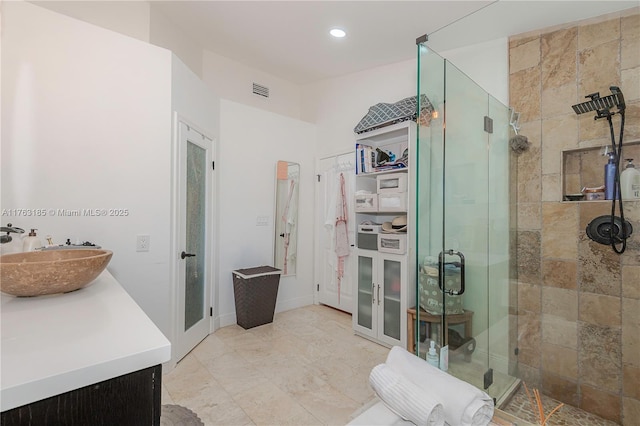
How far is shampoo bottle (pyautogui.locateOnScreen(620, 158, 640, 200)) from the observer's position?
6.40ft

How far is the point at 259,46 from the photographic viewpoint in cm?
344

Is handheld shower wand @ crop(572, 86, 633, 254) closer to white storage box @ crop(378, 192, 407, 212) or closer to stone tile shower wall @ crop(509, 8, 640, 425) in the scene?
stone tile shower wall @ crop(509, 8, 640, 425)

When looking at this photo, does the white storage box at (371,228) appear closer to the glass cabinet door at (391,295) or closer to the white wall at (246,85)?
the glass cabinet door at (391,295)

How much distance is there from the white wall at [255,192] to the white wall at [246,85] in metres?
0.46

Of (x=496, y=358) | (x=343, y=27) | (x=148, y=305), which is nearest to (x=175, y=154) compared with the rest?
(x=148, y=305)

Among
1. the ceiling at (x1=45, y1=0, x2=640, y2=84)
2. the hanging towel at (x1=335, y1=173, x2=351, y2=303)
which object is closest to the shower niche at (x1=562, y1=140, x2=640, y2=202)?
the ceiling at (x1=45, y1=0, x2=640, y2=84)

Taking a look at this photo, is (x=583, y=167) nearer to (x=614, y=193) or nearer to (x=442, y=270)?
(x=614, y=193)

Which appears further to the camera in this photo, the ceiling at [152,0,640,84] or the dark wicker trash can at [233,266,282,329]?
the dark wicker trash can at [233,266,282,329]

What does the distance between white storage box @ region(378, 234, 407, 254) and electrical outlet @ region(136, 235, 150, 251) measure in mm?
2129

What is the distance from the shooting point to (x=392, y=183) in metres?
3.06

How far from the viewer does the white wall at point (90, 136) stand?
195cm

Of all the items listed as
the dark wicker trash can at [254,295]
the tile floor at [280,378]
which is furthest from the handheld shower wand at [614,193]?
the dark wicker trash can at [254,295]

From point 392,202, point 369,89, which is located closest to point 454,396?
point 392,202

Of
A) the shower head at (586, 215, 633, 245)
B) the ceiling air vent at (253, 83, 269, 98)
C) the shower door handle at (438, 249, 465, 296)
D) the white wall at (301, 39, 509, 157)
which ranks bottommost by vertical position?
the shower door handle at (438, 249, 465, 296)
